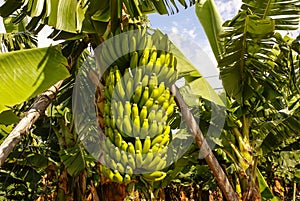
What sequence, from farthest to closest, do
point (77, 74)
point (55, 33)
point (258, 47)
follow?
point (258, 47)
point (77, 74)
point (55, 33)

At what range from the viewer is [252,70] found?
91.0 inches

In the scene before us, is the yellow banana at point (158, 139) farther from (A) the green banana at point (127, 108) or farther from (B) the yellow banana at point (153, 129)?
(A) the green banana at point (127, 108)

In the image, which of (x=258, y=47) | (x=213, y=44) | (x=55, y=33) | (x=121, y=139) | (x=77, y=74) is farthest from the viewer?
(x=213, y=44)

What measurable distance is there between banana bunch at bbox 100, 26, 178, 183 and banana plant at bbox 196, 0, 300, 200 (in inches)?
30.5

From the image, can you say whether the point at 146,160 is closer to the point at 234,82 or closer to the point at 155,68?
the point at 155,68

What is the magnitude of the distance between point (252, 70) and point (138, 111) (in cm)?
131

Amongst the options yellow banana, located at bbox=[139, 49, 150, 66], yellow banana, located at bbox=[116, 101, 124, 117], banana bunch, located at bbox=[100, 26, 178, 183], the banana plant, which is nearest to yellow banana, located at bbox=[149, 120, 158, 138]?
banana bunch, located at bbox=[100, 26, 178, 183]

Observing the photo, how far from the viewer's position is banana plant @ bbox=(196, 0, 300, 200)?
199 cm

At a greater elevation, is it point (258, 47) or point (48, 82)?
point (48, 82)

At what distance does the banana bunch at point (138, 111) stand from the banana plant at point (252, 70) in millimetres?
774

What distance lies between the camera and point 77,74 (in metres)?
1.79

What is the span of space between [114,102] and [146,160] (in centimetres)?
22

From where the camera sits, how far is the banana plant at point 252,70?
1992mm

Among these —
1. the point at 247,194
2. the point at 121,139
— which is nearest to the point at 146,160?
the point at 121,139
